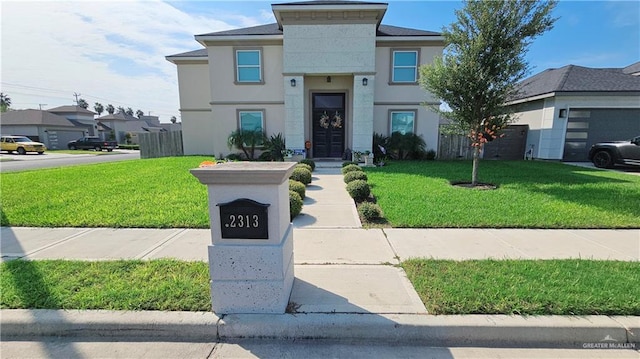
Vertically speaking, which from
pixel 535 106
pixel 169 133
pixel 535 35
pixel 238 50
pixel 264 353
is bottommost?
pixel 264 353

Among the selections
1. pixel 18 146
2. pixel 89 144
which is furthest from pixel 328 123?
pixel 89 144

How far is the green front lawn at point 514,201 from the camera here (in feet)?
16.7

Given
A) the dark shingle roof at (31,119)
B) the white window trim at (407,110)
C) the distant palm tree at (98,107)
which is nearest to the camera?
the white window trim at (407,110)

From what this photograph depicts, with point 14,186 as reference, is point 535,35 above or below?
above

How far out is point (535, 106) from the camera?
15.3 m

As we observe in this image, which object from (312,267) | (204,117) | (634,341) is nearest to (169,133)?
(204,117)

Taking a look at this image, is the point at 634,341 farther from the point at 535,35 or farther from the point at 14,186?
the point at 14,186

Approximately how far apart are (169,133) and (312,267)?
17497 mm

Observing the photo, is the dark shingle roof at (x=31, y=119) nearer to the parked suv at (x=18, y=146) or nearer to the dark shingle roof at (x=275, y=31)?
the parked suv at (x=18, y=146)

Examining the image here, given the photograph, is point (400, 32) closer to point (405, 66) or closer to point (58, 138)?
point (405, 66)

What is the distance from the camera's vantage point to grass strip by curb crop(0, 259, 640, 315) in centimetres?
263

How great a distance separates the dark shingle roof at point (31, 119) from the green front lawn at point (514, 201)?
153 feet

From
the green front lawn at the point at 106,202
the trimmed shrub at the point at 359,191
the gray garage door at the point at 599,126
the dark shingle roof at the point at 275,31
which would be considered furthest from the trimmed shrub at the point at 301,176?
the gray garage door at the point at 599,126

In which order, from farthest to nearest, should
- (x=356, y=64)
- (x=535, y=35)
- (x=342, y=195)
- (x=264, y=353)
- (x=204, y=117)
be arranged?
(x=204, y=117) → (x=356, y=64) → (x=535, y=35) → (x=342, y=195) → (x=264, y=353)
